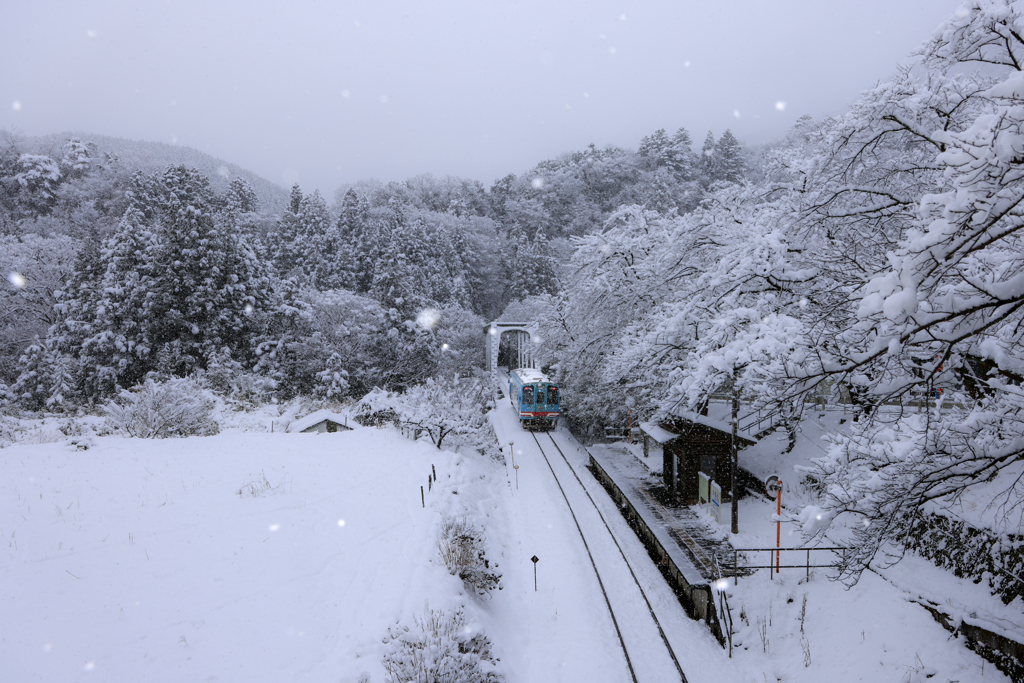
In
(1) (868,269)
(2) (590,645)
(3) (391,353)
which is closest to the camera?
(1) (868,269)

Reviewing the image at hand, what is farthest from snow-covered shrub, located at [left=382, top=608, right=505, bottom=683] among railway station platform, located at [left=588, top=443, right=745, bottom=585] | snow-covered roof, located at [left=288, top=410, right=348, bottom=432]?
snow-covered roof, located at [left=288, top=410, right=348, bottom=432]

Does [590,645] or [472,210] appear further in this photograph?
[472,210]

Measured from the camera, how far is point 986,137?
323cm

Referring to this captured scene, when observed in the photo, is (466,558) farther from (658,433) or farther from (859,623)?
(658,433)

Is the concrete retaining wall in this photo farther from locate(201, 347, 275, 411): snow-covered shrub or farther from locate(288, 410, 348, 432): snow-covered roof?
locate(201, 347, 275, 411): snow-covered shrub

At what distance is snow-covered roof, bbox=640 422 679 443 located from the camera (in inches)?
585

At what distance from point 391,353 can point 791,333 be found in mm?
29282

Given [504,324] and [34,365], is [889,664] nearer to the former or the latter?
[504,324]

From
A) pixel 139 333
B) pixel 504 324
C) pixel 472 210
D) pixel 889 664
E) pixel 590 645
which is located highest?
pixel 472 210

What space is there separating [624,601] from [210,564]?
26.8ft

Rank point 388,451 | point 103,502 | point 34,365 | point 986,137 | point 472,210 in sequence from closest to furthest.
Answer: point 986,137, point 103,502, point 388,451, point 34,365, point 472,210

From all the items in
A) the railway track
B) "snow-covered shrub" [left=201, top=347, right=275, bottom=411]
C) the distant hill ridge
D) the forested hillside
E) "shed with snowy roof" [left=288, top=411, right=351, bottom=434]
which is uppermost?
the distant hill ridge

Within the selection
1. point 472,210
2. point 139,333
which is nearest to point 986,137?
point 139,333

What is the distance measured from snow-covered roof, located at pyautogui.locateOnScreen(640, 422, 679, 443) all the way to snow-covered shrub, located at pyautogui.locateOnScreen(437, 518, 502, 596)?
6.59m
